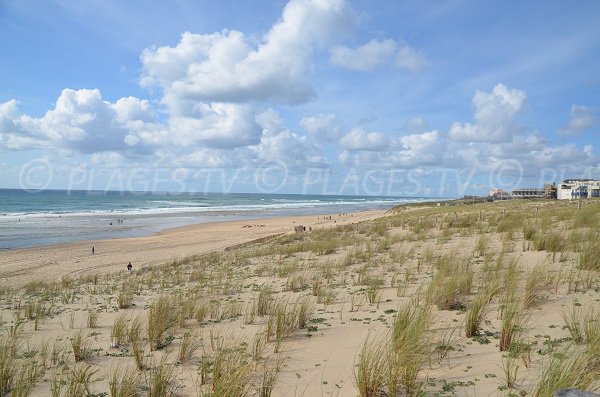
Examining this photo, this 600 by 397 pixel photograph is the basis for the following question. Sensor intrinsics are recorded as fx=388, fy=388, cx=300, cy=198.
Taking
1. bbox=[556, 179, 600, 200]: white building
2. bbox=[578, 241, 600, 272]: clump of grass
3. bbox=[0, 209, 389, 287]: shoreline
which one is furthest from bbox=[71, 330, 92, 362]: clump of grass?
bbox=[556, 179, 600, 200]: white building

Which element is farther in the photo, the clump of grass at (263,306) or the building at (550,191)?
the building at (550,191)

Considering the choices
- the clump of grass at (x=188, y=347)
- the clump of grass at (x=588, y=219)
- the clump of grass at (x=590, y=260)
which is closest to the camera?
the clump of grass at (x=188, y=347)

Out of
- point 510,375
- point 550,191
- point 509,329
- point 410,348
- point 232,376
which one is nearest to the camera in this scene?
point 232,376

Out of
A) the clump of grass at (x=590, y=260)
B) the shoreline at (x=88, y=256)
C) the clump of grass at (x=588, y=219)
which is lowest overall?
the shoreline at (x=88, y=256)

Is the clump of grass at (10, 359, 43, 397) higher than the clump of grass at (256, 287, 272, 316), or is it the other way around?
the clump of grass at (256, 287, 272, 316)

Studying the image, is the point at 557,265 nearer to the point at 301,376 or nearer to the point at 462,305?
the point at 462,305

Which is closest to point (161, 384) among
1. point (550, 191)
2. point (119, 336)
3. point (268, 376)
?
point (268, 376)

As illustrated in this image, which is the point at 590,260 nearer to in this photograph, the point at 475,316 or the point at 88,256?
the point at 475,316

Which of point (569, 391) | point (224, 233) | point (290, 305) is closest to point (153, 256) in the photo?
point (224, 233)

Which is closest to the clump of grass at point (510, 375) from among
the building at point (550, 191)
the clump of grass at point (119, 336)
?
the clump of grass at point (119, 336)

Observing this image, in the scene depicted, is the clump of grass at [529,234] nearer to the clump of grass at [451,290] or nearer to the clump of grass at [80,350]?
the clump of grass at [451,290]

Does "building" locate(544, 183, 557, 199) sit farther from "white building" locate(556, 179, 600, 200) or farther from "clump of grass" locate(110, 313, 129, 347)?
"clump of grass" locate(110, 313, 129, 347)

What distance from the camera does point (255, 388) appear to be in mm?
4297

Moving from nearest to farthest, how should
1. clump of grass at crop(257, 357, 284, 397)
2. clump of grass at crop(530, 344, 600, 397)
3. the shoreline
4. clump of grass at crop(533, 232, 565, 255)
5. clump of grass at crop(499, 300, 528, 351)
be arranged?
1. clump of grass at crop(530, 344, 600, 397)
2. clump of grass at crop(257, 357, 284, 397)
3. clump of grass at crop(499, 300, 528, 351)
4. clump of grass at crop(533, 232, 565, 255)
5. the shoreline
